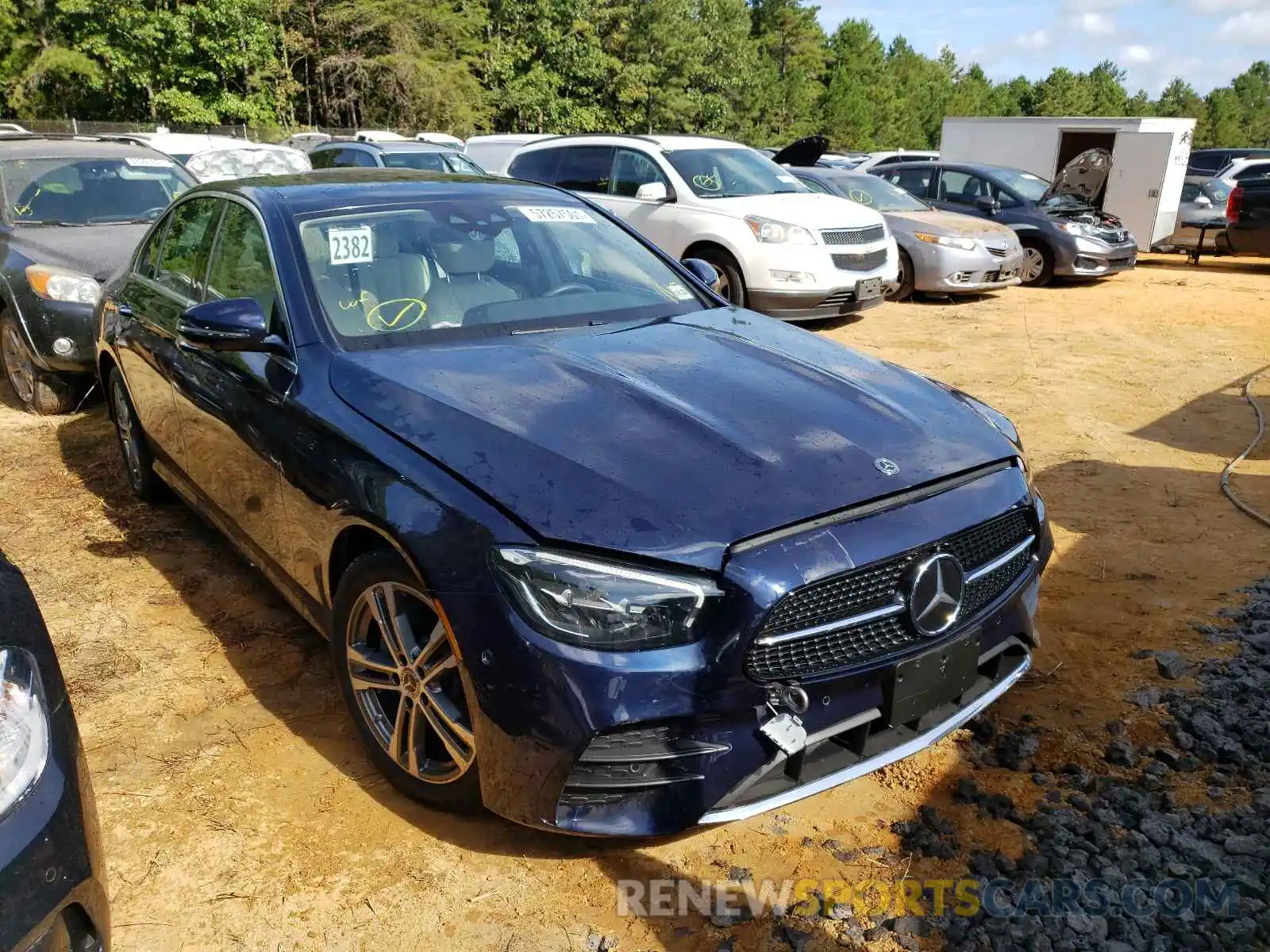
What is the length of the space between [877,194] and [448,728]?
11267 millimetres

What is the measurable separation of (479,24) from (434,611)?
4363 cm

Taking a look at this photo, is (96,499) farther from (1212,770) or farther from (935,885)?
(1212,770)

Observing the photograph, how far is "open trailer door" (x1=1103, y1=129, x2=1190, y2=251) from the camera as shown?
1568cm

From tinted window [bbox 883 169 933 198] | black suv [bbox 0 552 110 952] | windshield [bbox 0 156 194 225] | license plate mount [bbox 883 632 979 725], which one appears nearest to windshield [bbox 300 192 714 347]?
black suv [bbox 0 552 110 952]

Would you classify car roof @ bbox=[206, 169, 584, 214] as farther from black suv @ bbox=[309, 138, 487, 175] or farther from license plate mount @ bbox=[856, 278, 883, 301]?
black suv @ bbox=[309, 138, 487, 175]

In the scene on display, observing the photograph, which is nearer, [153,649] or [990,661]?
[990,661]

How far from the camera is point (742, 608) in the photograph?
2.21 m

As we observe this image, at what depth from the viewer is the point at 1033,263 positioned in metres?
13.1

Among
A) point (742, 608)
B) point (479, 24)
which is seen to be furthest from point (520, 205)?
point (479, 24)

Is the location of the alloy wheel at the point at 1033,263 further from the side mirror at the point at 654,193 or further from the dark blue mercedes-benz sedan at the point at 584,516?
the dark blue mercedes-benz sedan at the point at 584,516

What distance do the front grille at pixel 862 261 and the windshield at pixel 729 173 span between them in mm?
1190

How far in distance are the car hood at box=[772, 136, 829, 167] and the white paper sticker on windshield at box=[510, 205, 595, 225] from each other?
917 cm

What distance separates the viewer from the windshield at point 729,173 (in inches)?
388

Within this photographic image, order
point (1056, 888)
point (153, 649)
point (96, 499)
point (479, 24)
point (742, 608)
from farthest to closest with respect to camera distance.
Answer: point (479, 24), point (96, 499), point (153, 649), point (1056, 888), point (742, 608)
